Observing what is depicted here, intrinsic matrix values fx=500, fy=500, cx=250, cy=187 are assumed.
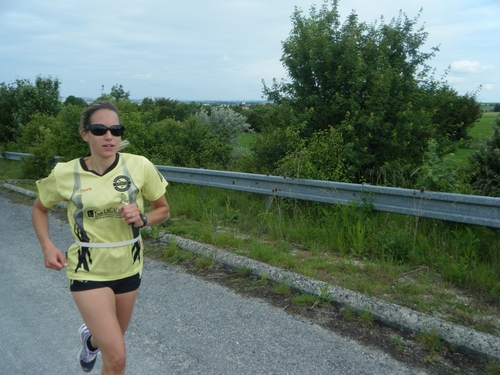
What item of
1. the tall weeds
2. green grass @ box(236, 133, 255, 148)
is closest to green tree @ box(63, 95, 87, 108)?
green grass @ box(236, 133, 255, 148)

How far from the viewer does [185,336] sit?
441cm

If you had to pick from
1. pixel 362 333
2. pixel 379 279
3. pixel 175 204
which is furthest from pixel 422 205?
pixel 175 204

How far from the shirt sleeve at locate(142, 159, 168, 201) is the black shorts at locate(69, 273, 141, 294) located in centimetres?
52

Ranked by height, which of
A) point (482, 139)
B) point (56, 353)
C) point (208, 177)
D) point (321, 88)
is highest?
point (321, 88)

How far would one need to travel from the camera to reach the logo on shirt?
9.95 feet

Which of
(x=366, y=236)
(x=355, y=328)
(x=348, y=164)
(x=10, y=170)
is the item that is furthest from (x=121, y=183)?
(x=10, y=170)

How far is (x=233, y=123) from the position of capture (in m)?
20.5

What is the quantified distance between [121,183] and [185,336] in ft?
6.28

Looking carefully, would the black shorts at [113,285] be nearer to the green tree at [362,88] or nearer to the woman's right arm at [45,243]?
the woman's right arm at [45,243]

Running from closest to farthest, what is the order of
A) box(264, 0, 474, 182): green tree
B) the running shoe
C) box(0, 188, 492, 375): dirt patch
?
the running shoe, box(0, 188, 492, 375): dirt patch, box(264, 0, 474, 182): green tree

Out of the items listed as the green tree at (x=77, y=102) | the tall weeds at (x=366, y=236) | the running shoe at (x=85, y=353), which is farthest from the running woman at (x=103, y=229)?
the green tree at (x=77, y=102)

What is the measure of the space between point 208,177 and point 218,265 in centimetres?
319

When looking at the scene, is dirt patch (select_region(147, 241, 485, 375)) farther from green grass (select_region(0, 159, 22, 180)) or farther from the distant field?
green grass (select_region(0, 159, 22, 180))

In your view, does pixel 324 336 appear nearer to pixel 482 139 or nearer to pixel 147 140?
pixel 482 139
